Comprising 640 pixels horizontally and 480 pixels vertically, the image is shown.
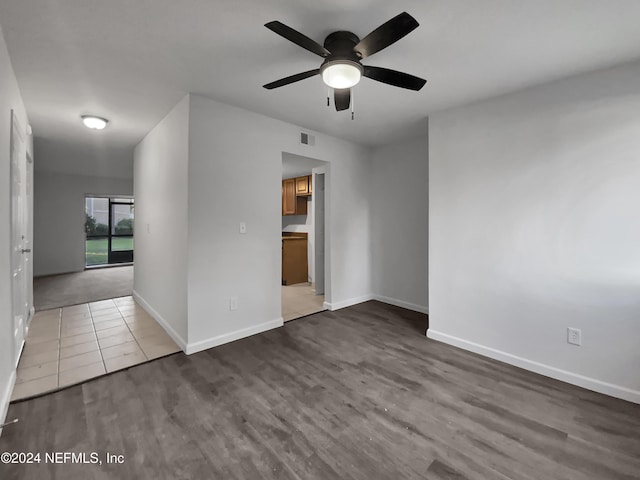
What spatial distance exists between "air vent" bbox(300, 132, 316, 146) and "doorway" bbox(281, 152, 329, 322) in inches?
13.0

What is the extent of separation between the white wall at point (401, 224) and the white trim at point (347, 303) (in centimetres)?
18

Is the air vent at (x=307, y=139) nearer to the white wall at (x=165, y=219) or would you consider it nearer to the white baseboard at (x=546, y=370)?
the white wall at (x=165, y=219)

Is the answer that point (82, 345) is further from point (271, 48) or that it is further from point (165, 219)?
point (271, 48)

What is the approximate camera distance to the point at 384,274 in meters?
4.45

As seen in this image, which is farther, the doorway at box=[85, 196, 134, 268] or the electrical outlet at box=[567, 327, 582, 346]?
the doorway at box=[85, 196, 134, 268]

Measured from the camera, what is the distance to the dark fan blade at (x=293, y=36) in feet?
4.51

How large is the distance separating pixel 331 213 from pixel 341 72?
2.34 m

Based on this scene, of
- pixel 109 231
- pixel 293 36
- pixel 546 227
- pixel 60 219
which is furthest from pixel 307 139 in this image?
pixel 109 231

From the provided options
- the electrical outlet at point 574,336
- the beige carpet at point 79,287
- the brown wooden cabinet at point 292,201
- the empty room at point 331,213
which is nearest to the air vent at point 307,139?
the empty room at point 331,213

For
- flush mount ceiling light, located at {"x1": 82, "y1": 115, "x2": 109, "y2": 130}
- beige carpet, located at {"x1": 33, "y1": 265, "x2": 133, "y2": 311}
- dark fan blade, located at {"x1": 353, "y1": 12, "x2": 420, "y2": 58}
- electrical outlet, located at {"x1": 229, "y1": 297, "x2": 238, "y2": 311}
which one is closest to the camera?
dark fan blade, located at {"x1": 353, "y1": 12, "x2": 420, "y2": 58}

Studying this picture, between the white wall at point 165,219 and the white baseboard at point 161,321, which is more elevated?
the white wall at point 165,219

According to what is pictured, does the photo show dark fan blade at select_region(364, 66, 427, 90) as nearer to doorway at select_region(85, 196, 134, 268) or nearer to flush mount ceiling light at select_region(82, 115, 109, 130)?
flush mount ceiling light at select_region(82, 115, 109, 130)

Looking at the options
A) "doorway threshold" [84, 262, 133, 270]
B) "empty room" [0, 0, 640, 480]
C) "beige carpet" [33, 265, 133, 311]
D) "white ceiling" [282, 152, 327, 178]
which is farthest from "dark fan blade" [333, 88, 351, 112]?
"doorway threshold" [84, 262, 133, 270]

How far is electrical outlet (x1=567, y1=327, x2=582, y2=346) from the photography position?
223 centimetres
